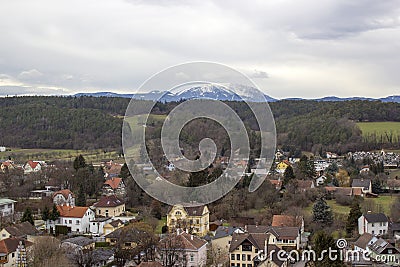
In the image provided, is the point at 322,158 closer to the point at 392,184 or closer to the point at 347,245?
the point at 392,184

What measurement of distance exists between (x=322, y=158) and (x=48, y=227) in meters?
25.0

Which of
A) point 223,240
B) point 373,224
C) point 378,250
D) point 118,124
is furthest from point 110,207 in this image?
point 118,124

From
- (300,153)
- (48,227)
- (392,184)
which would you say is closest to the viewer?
(48,227)

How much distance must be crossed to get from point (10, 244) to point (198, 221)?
22.0 ft

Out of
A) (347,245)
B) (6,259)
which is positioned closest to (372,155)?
(347,245)

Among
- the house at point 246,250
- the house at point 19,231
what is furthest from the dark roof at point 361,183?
the house at point 19,231

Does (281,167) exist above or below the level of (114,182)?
above

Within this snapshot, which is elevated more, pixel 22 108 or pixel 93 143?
pixel 22 108

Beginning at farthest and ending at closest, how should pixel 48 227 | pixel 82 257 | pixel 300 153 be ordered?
pixel 300 153 < pixel 48 227 < pixel 82 257

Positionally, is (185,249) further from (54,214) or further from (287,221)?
(54,214)

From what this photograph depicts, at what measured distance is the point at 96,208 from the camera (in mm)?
22703

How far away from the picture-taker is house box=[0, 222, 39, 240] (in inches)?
675

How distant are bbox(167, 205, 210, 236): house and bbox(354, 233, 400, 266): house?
219 inches

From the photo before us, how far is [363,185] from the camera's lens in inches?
1021
